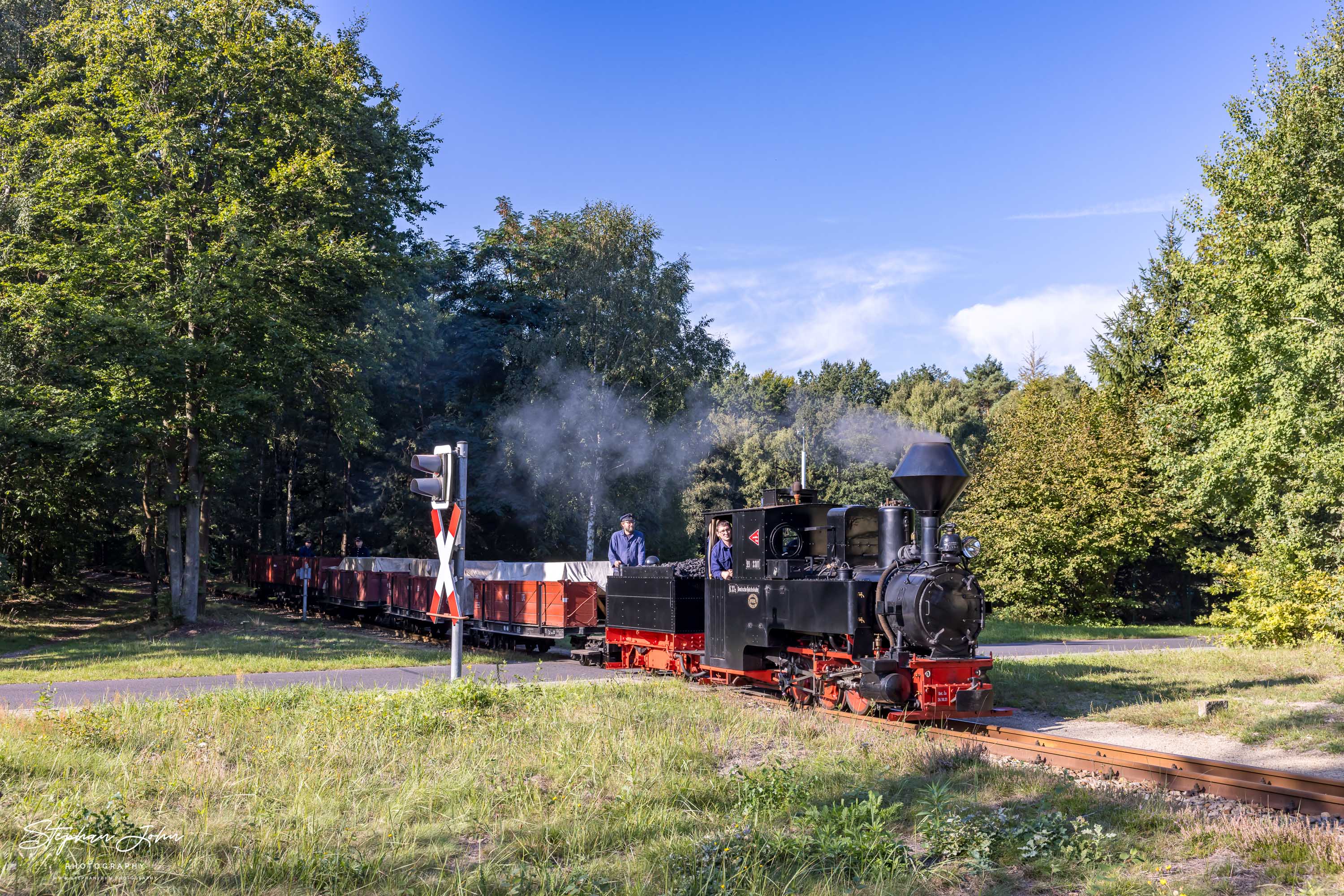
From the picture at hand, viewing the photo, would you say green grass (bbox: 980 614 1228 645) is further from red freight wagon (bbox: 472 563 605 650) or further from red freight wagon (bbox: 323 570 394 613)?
red freight wagon (bbox: 323 570 394 613)

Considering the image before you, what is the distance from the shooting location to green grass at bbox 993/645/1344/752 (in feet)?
32.8

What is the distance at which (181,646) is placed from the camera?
17719 millimetres

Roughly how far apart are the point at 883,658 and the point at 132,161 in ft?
62.2

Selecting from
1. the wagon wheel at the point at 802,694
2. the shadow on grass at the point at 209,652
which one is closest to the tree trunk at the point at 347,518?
the shadow on grass at the point at 209,652

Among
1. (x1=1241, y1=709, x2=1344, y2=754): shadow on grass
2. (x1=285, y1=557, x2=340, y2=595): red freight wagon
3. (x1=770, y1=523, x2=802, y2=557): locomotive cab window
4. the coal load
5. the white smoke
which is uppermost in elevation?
the white smoke

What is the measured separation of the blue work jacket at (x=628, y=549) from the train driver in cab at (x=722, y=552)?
8.51 ft

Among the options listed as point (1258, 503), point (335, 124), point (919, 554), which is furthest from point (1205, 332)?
point (335, 124)

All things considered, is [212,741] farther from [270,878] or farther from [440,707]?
[270,878]

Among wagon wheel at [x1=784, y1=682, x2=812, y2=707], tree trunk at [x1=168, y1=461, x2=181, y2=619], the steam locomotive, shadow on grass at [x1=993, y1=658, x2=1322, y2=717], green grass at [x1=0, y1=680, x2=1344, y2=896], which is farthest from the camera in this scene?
tree trunk at [x1=168, y1=461, x2=181, y2=619]

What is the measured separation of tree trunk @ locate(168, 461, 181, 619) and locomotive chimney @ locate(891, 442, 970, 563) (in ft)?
59.4

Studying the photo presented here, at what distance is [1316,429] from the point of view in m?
18.0

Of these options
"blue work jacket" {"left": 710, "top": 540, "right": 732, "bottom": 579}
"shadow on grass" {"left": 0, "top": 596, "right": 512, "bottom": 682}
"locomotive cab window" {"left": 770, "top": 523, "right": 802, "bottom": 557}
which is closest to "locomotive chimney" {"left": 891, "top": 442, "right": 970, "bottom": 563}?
"locomotive cab window" {"left": 770, "top": 523, "right": 802, "bottom": 557}

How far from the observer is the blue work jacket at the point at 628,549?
14625 mm

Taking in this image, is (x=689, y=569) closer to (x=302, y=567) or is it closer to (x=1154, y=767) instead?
(x=1154, y=767)
